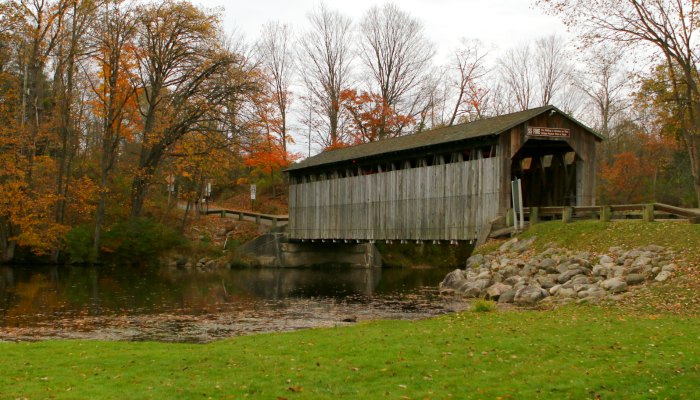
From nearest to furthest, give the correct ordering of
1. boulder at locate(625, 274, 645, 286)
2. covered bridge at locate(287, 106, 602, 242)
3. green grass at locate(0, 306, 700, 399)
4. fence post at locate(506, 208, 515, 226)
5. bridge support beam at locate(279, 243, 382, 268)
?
green grass at locate(0, 306, 700, 399)
boulder at locate(625, 274, 645, 286)
fence post at locate(506, 208, 515, 226)
covered bridge at locate(287, 106, 602, 242)
bridge support beam at locate(279, 243, 382, 268)

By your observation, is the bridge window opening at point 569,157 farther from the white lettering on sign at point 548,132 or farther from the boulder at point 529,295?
the boulder at point 529,295

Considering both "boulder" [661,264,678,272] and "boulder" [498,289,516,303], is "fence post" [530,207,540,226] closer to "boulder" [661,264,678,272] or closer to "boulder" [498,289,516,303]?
"boulder" [498,289,516,303]

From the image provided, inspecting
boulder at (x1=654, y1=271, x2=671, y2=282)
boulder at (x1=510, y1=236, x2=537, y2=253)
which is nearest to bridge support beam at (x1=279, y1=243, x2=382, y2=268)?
boulder at (x1=510, y1=236, x2=537, y2=253)

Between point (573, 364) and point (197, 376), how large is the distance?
4.66m

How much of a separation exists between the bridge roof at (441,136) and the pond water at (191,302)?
5.92m

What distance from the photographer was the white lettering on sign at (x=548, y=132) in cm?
2516

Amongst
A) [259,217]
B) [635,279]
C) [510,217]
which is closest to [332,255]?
[259,217]

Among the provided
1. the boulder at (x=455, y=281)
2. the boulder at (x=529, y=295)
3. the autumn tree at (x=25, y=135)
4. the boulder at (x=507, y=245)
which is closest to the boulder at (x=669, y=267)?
the boulder at (x=529, y=295)

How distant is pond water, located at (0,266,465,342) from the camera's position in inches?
605

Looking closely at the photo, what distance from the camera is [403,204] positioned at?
2989 centimetres

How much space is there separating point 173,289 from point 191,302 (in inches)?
182

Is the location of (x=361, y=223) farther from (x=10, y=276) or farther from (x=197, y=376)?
(x=197, y=376)

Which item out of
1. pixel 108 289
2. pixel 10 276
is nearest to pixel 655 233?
pixel 108 289

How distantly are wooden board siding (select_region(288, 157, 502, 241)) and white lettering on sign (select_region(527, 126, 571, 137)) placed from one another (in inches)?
68.7
